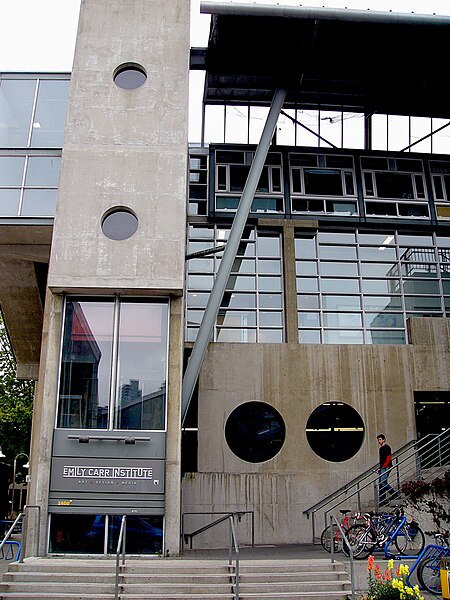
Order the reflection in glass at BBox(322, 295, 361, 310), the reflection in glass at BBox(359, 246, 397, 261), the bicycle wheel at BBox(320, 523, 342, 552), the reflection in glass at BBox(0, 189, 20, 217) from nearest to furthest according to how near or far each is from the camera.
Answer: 1. the bicycle wheel at BBox(320, 523, 342, 552)
2. the reflection in glass at BBox(0, 189, 20, 217)
3. the reflection in glass at BBox(322, 295, 361, 310)
4. the reflection in glass at BBox(359, 246, 397, 261)

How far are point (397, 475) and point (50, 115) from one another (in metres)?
13.4

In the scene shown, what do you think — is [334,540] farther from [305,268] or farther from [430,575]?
[305,268]

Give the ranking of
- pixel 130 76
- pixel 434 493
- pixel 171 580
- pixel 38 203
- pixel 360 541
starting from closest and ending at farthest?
pixel 171 580 → pixel 360 541 → pixel 434 493 → pixel 130 76 → pixel 38 203

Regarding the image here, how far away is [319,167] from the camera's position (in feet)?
73.9

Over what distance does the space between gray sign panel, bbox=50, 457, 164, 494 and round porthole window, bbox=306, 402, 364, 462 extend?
273 inches

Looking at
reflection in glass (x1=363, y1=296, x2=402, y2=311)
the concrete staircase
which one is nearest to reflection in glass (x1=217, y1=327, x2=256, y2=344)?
reflection in glass (x1=363, y1=296, x2=402, y2=311)

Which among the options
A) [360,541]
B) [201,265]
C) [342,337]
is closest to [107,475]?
[360,541]

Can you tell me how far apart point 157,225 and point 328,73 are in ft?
31.0

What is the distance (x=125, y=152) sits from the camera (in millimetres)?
15383

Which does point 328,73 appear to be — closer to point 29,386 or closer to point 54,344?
point 54,344

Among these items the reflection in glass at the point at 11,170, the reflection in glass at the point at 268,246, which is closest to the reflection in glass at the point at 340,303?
the reflection in glass at the point at 268,246

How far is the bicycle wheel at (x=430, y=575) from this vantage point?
37.4 ft

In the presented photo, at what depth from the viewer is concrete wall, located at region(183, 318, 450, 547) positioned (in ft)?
59.4

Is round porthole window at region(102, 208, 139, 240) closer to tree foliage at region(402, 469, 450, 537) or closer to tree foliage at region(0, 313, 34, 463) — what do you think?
tree foliage at region(402, 469, 450, 537)
